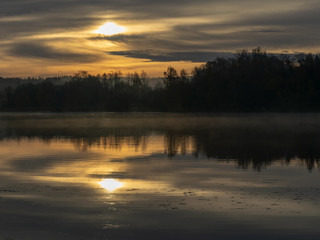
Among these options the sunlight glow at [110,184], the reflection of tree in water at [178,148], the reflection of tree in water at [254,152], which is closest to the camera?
the sunlight glow at [110,184]

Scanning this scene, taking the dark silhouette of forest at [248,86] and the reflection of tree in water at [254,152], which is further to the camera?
the dark silhouette of forest at [248,86]

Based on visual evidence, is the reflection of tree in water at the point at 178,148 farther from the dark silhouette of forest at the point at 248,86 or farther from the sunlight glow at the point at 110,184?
the dark silhouette of forest at the point at 248,86

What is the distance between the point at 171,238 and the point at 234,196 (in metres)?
5.15

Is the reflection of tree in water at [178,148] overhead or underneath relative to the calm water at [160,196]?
underneath

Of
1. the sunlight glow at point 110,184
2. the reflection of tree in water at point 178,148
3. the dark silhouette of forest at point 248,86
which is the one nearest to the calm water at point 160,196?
the sunlight glow at point 110,184

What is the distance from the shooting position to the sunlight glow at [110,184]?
18.0 m

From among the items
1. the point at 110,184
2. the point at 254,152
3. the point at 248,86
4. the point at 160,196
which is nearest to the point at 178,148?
the point at 254,152

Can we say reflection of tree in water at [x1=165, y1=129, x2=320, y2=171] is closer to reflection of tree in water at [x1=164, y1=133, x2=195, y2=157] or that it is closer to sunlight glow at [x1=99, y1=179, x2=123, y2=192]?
reflection of tree in water at [x1=164, y1=133, x2=195, y2=157]

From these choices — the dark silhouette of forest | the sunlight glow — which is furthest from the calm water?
the dark silhouette of forest

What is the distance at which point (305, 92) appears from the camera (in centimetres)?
14262

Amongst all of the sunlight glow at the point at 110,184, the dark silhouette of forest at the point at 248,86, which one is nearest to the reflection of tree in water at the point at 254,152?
the sunlight glow at the point at 110,184

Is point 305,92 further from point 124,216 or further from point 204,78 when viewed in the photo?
point 124,216

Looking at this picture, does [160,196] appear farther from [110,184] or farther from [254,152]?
[254,152]

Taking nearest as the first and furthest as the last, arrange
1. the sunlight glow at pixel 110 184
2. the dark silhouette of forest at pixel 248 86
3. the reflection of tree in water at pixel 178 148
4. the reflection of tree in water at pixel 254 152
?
the sunlight glow at pixel 110 184 < the reflection of tree in water at pixel 254 152 < the reflection of tree in water at pixel 178 148 < the dark silhouette of forest at pixel 248 86
